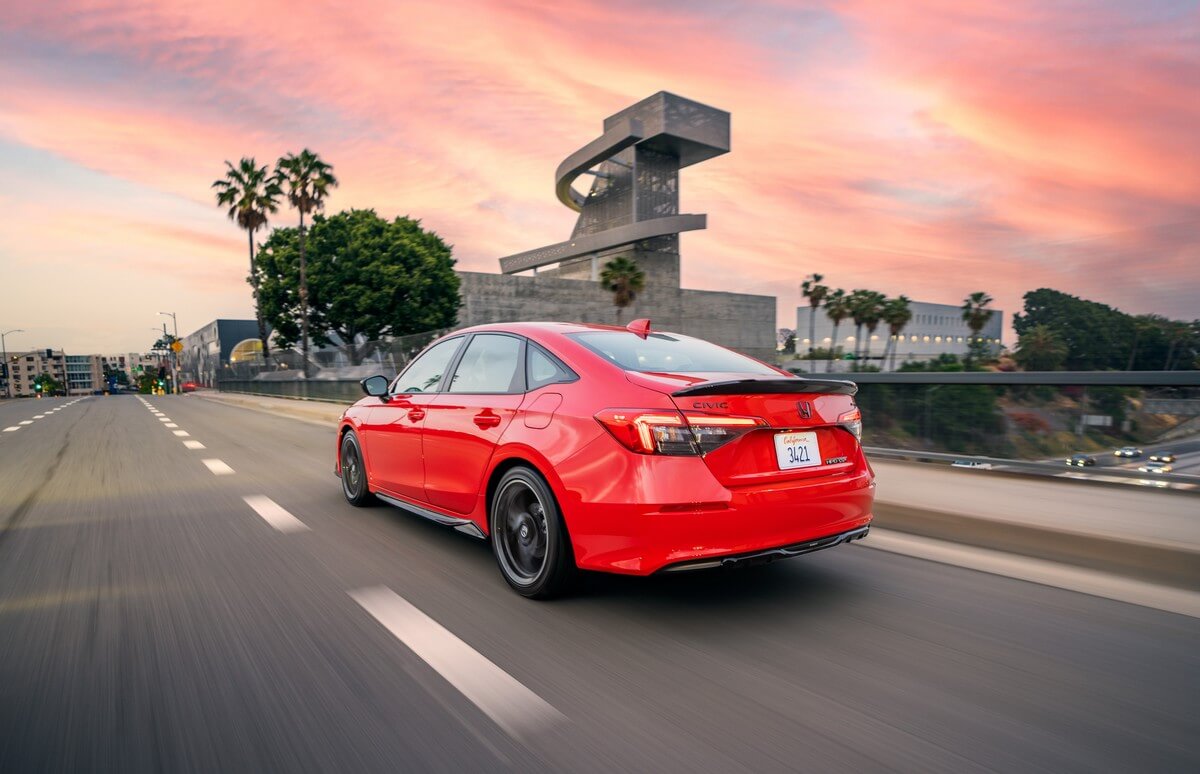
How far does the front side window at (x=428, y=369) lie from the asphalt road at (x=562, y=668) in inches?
43.5

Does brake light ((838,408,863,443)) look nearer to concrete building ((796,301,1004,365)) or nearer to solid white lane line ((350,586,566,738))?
solid white lane line ((350,586,566,738))

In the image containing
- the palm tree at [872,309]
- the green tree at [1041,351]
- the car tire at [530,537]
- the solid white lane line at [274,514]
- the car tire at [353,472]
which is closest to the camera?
the car tire at [530,537]

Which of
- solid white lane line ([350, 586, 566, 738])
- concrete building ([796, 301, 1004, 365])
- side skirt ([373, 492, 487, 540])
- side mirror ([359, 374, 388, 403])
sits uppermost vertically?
concrete building ([796, 301, 1004, 365])

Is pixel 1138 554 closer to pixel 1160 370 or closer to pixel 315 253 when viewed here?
pixel 1160 370

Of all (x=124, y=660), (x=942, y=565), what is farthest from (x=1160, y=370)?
(x=124, y=660)

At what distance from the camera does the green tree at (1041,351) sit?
6.66 meters

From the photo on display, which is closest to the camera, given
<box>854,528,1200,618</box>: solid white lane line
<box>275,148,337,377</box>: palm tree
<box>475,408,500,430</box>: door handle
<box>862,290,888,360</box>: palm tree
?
<box>854,528,1200,618</box>: solid white lane line

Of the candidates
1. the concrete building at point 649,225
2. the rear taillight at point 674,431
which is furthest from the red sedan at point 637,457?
the concrete building at point 649,225

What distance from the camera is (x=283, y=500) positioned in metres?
6.59

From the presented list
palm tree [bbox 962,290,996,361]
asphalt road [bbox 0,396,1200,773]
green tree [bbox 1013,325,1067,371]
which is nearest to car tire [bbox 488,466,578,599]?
asphalt road [bbox 0,396,1200,773]

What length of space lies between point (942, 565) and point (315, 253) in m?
50.7

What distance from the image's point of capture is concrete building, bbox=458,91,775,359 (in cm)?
7512

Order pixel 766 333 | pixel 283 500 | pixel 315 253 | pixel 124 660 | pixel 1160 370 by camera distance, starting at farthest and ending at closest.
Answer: pixel 766 333, pixel 315 253, pixel 283 500, pixel 1160 370, pixel 124 660

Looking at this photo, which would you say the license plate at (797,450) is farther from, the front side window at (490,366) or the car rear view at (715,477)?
the front side window at (490,366)
